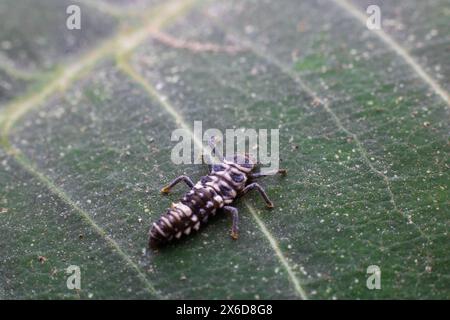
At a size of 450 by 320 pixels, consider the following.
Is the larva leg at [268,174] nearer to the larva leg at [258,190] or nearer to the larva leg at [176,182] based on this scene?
the larva leg at [258,190]

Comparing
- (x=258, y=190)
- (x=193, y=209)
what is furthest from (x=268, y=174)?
(x=193, y=209)

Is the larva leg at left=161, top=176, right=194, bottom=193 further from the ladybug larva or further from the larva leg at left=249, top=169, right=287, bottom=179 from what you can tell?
the larva leg at left=249, top=169, right=287, bottom=179

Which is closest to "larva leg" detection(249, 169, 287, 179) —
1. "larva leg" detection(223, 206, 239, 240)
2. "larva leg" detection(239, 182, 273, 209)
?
"larva leg" detection(239, 182, 273, 209)

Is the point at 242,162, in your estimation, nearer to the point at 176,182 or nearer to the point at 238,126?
the point at 238,126

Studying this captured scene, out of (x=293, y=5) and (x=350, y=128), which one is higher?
(x=293, y=5)

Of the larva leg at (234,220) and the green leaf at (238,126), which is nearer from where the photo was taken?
the green leaf at (238,126)

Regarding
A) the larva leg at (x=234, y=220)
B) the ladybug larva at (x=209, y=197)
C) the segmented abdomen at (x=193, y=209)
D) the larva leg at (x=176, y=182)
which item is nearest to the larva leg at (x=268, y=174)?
the ladybug larva at (x=209, y=197)
